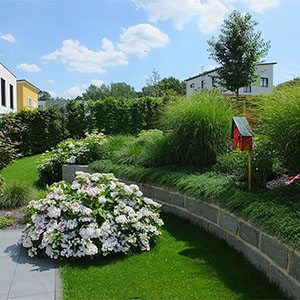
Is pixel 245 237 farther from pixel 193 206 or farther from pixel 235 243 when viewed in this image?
pixel 193 206

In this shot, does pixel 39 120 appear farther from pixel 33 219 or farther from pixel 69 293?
pixel 69 293

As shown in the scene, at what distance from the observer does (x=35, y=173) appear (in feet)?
26.9

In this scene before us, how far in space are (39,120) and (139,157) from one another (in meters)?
7.81

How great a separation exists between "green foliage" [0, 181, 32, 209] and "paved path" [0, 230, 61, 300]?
181 cm

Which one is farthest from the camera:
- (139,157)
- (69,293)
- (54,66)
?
(54,66)

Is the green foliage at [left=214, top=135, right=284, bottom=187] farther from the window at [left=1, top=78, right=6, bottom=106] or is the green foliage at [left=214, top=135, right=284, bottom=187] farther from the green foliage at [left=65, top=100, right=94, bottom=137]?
the window at [left=1, top=78, right=6, bottom=106]

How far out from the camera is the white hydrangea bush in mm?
2992

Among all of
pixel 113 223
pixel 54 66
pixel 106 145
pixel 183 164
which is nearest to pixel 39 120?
pixel 54 66

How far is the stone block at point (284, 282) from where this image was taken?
80.7 inches

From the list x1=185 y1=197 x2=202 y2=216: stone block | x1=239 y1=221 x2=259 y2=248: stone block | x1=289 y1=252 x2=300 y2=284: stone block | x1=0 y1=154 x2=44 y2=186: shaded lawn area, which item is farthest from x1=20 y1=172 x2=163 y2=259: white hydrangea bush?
x1=0 y1=154 x2=44 y2=186: shaded lawn area

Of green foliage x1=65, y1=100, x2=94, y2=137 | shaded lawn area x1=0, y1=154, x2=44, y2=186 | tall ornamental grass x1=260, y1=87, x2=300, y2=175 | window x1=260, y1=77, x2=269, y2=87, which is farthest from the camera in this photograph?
window x1=260, y1=77, x2=269, y2=87

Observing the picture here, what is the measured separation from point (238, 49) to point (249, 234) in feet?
34.5

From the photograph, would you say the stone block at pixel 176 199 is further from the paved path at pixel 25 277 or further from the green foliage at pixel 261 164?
the paved path at pixel 25 277

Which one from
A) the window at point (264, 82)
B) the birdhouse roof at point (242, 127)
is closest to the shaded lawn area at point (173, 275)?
the birdhouse roof at point (242, 127)
